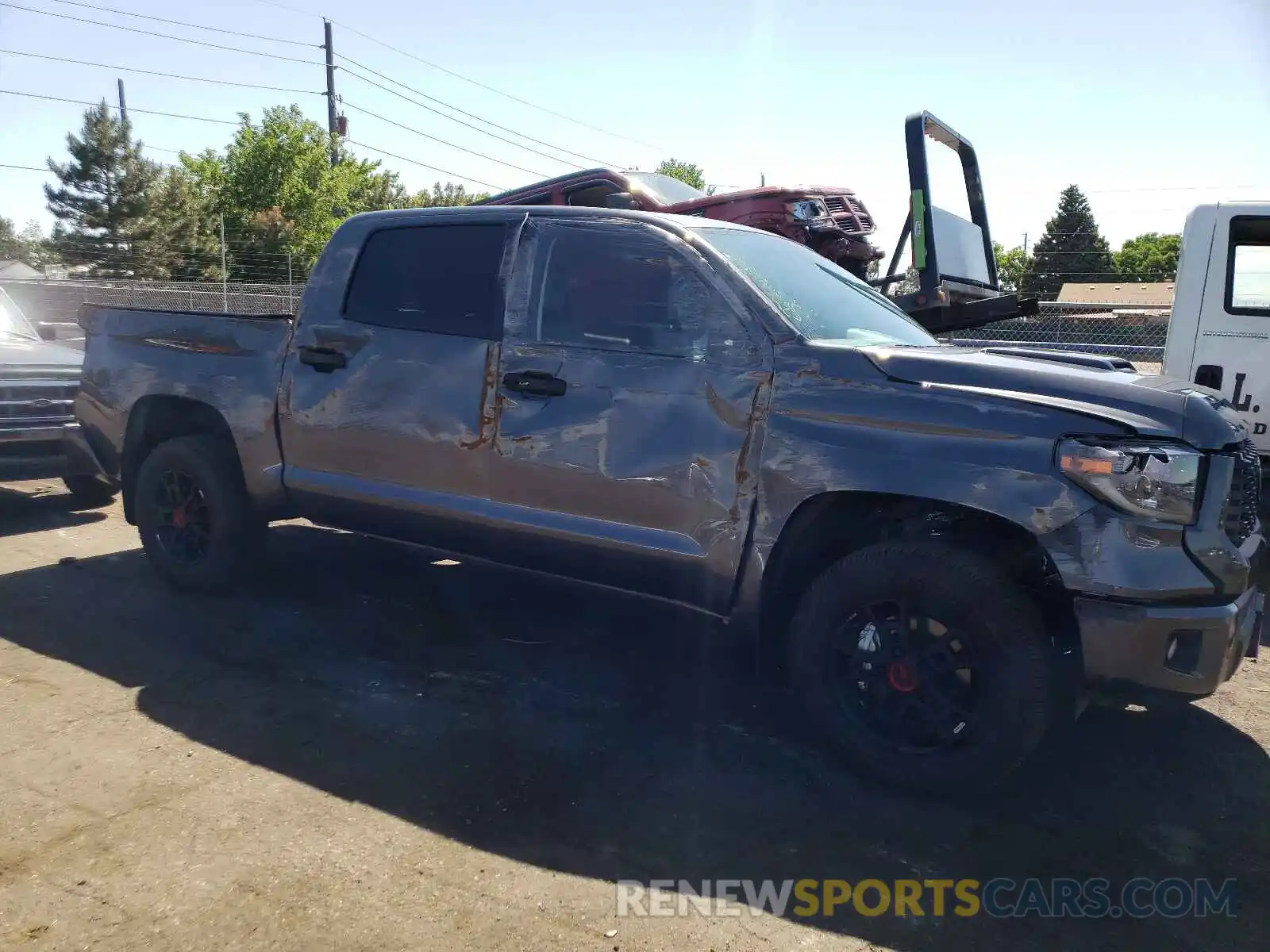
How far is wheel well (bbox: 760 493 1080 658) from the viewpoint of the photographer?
294 cm

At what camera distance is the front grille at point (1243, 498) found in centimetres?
294

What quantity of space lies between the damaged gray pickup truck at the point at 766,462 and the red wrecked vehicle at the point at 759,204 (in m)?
4.63

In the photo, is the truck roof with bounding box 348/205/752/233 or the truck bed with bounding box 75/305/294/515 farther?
the truck bed with bounding box 75/305/294/515

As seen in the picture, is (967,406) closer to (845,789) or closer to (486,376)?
(845,789)

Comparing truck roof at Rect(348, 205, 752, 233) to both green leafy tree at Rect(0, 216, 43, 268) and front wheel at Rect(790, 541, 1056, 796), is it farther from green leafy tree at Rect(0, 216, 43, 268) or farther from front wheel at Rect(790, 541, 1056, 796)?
green leafy tree at Rect(0, 216, 43, 268)

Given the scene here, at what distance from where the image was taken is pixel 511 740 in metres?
3.39

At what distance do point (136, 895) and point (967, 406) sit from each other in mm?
2697

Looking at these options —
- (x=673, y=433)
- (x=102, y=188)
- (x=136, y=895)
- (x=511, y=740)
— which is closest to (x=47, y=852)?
(x=136, y=895)

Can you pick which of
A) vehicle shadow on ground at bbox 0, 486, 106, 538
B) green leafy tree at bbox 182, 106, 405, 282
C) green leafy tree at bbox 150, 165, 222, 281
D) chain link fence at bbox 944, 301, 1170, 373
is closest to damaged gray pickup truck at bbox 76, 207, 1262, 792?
vehicle shadow on ground at bbox 0, 486, 106, 538

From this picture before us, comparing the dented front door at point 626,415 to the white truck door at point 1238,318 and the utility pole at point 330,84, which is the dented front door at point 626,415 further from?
the utility pole at point 330,84

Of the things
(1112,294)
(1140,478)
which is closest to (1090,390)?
(1140,478)

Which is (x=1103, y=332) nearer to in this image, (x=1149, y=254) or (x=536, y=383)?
(x=536, y=383)

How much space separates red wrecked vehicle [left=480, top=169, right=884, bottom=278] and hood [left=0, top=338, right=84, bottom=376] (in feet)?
14.5

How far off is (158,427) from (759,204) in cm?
580
